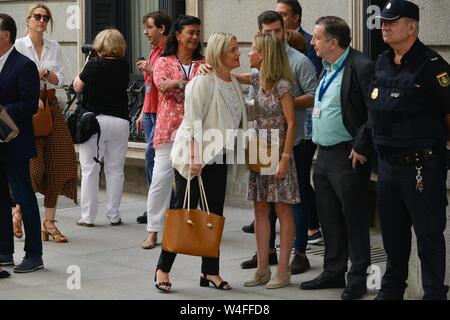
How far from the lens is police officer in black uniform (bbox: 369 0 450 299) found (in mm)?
6973

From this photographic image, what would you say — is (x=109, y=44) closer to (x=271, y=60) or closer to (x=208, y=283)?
(x=271, y=60)

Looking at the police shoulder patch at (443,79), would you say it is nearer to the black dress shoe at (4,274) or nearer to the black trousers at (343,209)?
the black trousers at (343,209)

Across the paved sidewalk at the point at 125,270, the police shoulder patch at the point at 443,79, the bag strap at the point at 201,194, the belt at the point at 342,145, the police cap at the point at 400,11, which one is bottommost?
the paved sidewalk at the point at 125,270

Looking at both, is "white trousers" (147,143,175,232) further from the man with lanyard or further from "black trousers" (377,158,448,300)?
"black trousers" (377,158,448,300)

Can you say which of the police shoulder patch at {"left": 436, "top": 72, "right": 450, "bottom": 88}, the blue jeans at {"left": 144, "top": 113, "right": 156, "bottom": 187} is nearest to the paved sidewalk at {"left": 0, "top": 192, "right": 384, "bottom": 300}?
the blue jeans at {"left": 144, "top": 113, "right": 156, "bottom": 187}

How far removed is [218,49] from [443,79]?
5.46 feet

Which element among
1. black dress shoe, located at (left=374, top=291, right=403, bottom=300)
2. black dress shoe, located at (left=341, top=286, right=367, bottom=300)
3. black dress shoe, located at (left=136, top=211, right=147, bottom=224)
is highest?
black dress shoe, located at (left=374, top=291, right=403, bottom=300)

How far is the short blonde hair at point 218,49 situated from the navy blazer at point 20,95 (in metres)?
1.50

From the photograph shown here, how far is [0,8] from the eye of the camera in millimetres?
15617

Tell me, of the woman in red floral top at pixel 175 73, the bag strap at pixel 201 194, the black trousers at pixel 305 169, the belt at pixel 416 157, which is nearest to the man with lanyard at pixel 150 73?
the woman in red floral top at pixel 175 73

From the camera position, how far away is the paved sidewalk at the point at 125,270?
7938mm

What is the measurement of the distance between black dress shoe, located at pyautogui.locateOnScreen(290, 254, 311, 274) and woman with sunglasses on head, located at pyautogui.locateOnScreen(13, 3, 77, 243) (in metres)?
2.40
